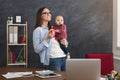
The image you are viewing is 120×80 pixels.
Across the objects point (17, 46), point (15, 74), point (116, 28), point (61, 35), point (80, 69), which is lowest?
point (15, 74)

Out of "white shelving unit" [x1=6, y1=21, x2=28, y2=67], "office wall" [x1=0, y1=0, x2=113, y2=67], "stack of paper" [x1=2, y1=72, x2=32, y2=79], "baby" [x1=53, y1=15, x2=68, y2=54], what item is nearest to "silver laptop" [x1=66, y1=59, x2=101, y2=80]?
"stack of paper" [x1=2, y1=72, x2=32, y2=79]

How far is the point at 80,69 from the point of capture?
286 cm

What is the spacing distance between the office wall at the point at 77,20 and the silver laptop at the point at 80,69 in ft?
8.96

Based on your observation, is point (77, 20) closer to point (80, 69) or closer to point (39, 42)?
point (39, 42)

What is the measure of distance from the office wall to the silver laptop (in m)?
2.73

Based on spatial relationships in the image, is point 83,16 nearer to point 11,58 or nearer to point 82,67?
point 11,58

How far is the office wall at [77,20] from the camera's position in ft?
17.7

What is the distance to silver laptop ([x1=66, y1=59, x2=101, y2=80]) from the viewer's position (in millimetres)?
2857

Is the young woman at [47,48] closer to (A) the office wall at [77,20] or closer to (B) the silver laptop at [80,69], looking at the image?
(A) the office wall at [77,20]

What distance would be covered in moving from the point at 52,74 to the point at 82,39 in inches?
91.3

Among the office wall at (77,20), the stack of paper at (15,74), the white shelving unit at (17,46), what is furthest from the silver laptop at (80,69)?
the office wall at (77,20)

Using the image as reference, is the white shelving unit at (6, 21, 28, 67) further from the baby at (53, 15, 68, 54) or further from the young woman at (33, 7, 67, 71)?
the young woman at (33, 7, 67, 71)

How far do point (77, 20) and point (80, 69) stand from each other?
293 cm

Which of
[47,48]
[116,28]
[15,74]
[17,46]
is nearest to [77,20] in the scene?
[116,28]
